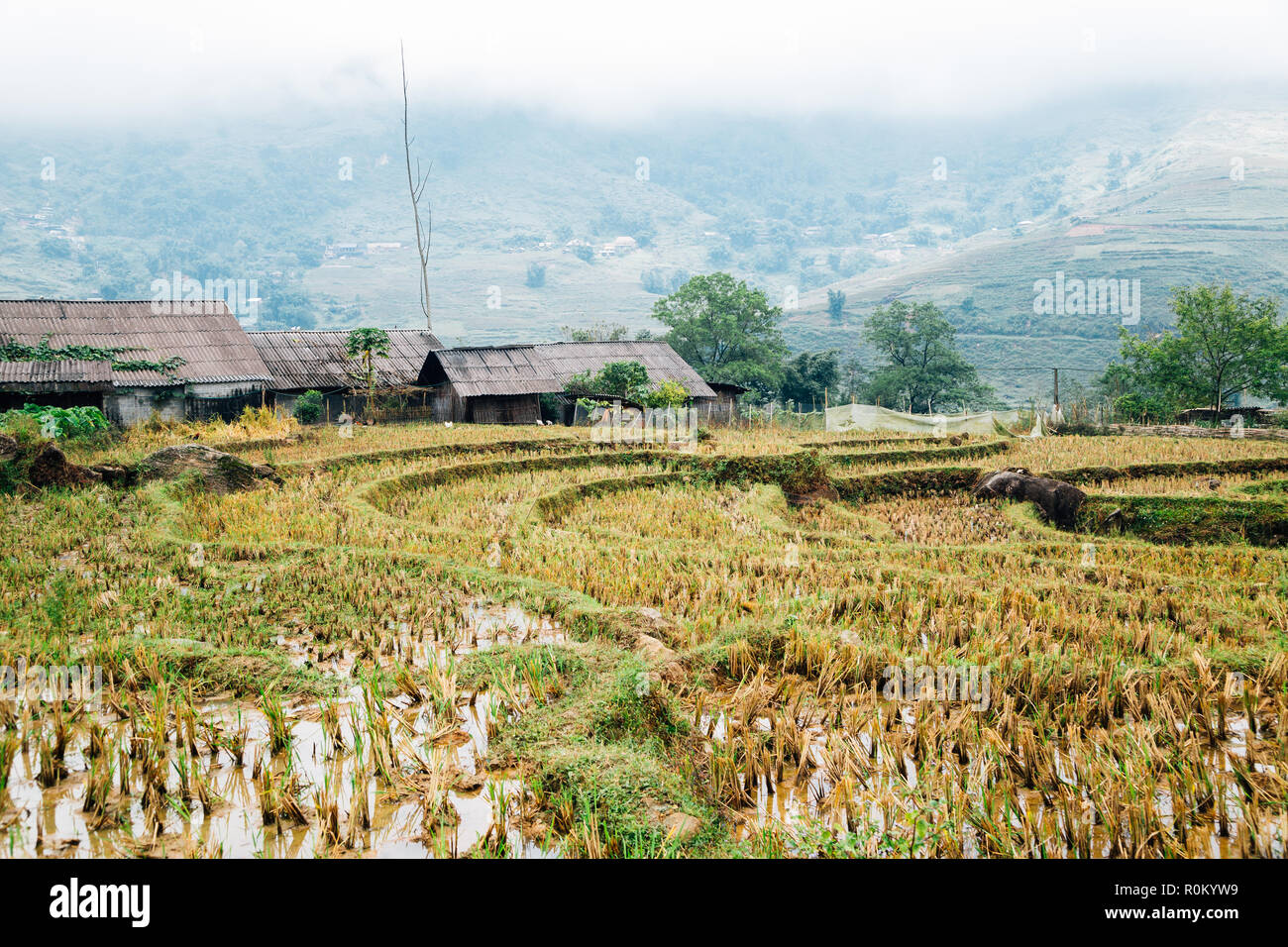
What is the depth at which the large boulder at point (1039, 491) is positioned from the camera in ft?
39.0

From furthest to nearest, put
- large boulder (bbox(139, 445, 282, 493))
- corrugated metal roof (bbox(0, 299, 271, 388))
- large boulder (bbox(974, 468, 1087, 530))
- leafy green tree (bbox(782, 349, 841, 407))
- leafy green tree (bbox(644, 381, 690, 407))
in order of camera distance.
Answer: leafy green tree (bbox(782, 349, 841, 407)) → leafy green tree (bbox(644, 381, 690, 407)) → corrugated metal roof (bbox(0, 299, 271, 388)) → large boulder (bbox(974, 468, 1087, 530)) → large boulder (bbox(139, 445, 282, 493))

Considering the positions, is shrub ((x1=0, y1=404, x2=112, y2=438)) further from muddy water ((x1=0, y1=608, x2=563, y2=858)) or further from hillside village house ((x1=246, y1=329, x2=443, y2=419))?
muddy water ((x1=0, y1=608, x2=563, y2=858))

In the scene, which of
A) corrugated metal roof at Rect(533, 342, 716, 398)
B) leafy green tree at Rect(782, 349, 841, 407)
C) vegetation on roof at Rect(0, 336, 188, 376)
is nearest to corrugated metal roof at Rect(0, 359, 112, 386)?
vegetation on roof at Rect(0, 336, 188, 376)

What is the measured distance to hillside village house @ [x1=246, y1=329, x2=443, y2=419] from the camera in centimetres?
2453

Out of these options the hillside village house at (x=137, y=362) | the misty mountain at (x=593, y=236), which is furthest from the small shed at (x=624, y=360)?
the misty mountain at (x=593, y=236)

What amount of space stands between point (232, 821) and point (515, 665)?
1793 millimetres

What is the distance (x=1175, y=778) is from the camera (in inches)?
136

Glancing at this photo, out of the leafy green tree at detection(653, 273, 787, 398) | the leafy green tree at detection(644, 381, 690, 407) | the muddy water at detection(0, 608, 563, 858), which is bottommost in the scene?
the muddy water at detection(0, 608, 563, 858)

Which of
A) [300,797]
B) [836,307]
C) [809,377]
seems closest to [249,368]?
[300,797]

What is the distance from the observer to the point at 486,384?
24484mm

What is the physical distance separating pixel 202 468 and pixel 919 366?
1492 inches

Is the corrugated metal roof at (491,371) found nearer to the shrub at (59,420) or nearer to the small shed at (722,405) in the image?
the small shed at (722,405)

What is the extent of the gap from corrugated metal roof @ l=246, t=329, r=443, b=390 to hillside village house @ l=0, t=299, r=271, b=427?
155 cm

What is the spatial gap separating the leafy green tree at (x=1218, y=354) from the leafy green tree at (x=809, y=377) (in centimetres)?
1221
